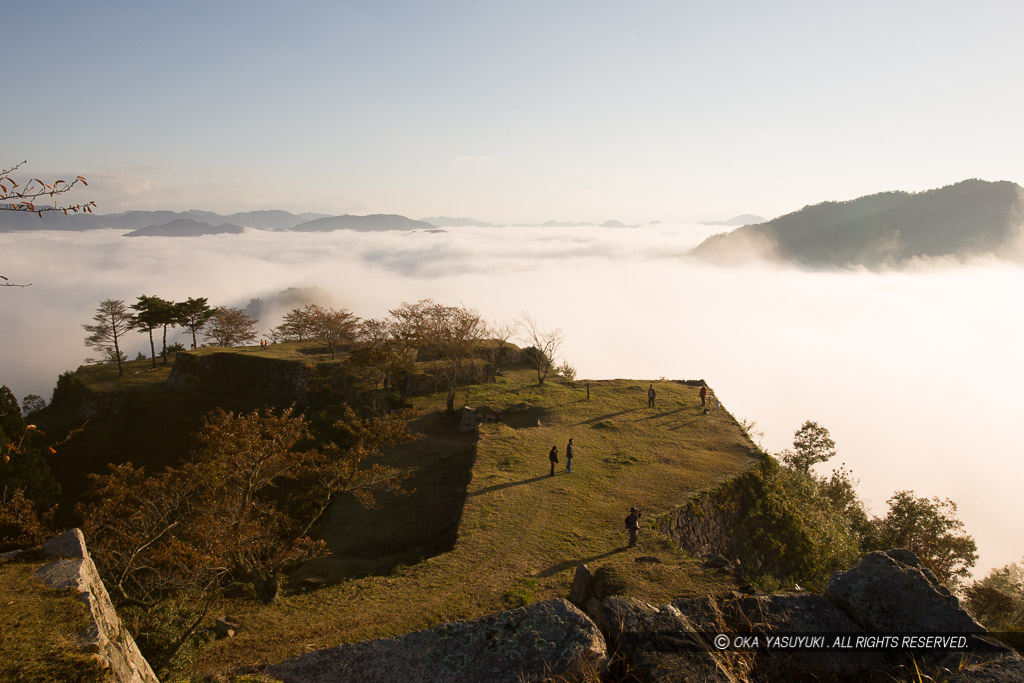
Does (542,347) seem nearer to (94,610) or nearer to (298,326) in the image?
(298,326)

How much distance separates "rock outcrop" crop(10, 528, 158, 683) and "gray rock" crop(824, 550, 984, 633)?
1038 centimetres

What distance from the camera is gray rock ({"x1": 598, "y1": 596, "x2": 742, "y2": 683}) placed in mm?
5254

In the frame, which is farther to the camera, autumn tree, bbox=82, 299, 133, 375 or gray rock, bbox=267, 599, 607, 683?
autumn tree, bbox=82, 299, 133, 375

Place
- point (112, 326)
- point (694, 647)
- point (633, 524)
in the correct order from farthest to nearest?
point (112, 326)
point (633, 524)
point (694, 647)

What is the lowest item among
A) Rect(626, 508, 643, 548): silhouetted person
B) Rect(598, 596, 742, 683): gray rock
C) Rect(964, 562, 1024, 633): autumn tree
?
Rect(964, 562, 1024, 633): autumn tree

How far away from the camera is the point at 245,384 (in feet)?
181

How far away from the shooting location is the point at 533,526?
59.9 ft

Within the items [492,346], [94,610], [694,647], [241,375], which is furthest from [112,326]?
[694,647]

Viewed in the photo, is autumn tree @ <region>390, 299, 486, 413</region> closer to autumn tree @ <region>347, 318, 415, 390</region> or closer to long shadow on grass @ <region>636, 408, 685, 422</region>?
autumn tree @ <region>347, 318, 415, 390</region>

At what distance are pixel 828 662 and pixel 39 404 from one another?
306 feet

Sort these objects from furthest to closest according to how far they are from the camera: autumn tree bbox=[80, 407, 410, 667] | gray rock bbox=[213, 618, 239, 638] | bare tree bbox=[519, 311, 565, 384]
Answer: bare tree bbox=[519, 311, 565, 384], autumn tree bbox=[80, 407, 410, 667], gray rock bbox=[213, 618, 239, 638]

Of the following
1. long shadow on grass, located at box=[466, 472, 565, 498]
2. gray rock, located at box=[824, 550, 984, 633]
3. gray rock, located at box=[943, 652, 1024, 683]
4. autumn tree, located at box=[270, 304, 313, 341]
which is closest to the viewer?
gray rock, located at box=[943, 652, 1024, 683]

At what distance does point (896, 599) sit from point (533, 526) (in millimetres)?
12685

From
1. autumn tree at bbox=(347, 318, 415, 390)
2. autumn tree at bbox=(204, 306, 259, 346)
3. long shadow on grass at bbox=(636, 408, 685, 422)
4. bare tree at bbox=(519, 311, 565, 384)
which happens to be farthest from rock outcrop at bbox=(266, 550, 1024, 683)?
autumn tree at bbox=(204, 306, 259, 346)
